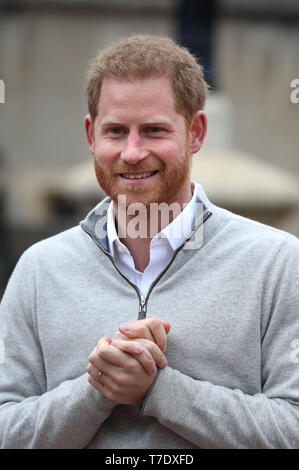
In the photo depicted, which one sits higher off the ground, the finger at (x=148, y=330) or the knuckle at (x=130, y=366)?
the finger at (x=148, y=330)

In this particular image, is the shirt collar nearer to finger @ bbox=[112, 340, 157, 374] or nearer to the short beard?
the short beard

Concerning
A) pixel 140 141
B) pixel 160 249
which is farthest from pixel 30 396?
pixel 140 141

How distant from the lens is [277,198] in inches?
323

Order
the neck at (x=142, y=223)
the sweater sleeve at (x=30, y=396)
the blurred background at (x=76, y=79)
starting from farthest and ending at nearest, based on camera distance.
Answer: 1. the blurred background at (x=76, y=79)
2. the neck at (x=142, y=223)
3. the sweater sleeve at (x=30, y=396)

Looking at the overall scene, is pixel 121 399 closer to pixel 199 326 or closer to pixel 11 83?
pixel 199 326

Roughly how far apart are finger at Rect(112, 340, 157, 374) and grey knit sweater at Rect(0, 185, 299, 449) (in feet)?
0.15

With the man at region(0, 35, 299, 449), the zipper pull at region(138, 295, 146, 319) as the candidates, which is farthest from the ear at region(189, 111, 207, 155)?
the zipper pull at region(138, 295, 146, 319)

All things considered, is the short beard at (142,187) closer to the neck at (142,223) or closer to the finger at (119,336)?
the neck at (142,223)

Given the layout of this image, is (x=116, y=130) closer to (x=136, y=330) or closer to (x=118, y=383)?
(x=136, y=330)

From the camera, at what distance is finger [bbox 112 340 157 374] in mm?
2389

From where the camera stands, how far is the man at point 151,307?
2.43 metres

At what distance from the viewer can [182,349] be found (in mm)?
2533

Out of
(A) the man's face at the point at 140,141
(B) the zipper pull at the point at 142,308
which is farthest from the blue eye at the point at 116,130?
(B) the zipper pull at the point at 142,308

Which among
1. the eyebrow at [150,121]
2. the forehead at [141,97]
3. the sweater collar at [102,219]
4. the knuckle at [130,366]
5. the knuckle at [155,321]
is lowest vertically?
the knuckle at [130,366]
